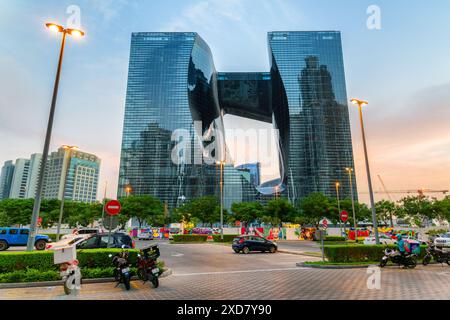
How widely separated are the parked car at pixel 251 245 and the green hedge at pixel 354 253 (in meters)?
8.68

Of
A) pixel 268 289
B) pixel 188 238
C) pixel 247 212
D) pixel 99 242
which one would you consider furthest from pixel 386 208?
pixel 99 242

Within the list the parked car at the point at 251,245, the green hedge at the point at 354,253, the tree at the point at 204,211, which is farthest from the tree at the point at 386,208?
the green hedge at the point at 354,253

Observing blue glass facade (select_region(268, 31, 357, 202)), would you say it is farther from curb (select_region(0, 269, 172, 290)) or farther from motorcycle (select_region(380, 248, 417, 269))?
curb (select_region(0, 269, 172, 290))

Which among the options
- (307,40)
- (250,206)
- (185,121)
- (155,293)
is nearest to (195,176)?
(185,121)

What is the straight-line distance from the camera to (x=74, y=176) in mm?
150750

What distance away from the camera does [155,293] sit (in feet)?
27.0

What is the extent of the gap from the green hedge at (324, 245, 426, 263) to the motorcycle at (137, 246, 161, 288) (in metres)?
10.6

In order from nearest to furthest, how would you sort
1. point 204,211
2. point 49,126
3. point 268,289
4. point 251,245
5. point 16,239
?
point 268,289 → point 49,126 → point 251,245 → point 16,239 → point 204,211

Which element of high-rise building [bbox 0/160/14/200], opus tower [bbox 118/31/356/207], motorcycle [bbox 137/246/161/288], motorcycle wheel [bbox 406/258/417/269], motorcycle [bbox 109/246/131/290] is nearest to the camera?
motorcycle [bbox 109/246/131/290]

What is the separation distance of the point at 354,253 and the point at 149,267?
473 inches

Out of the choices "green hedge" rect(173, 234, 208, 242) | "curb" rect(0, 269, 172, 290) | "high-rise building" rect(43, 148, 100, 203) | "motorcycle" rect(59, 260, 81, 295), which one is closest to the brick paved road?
"motorcycle" rect(59, 260, 81, 295)

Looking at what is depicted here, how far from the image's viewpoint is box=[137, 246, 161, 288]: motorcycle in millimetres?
9125

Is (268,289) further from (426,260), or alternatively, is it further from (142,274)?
(426,260)

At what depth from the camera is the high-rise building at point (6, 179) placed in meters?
160
